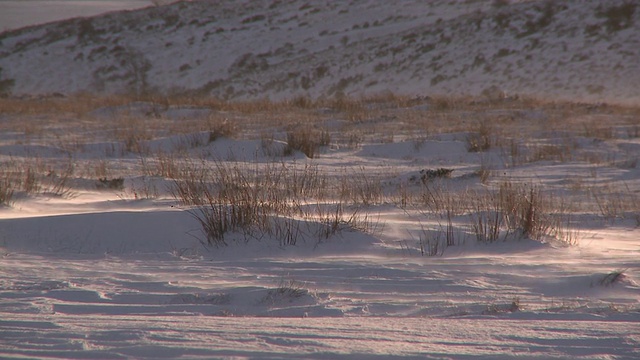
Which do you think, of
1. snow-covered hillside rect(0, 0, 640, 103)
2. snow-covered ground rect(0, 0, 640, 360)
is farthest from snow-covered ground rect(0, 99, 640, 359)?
snow-covered hillside rect(0, 0, 640, 103)

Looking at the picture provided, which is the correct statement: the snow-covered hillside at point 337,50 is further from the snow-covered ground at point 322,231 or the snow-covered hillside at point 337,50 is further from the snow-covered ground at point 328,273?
the snow-covered ground at point 328,273

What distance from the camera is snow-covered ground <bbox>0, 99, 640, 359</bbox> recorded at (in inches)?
88.0

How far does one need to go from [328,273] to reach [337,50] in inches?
1045

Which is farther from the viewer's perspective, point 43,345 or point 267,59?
point 267,59

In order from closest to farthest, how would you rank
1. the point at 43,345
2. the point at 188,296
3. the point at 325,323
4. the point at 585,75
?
the point at 43,345, the point at 325,323, the point at 188,296, the point at 585,75

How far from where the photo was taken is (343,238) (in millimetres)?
3998

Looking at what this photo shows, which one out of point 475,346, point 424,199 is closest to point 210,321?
point 475,346

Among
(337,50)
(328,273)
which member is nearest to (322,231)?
(328,273)

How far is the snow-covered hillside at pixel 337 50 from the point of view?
21484 millimetres

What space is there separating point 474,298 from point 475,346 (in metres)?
0.70

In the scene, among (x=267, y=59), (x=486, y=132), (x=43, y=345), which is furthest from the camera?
(x=267, y=59)

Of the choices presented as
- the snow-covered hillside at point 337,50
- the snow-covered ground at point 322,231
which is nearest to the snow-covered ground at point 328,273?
the snow-covered ground at point 322,231

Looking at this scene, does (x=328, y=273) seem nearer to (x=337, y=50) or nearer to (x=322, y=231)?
(x=322, y=231)

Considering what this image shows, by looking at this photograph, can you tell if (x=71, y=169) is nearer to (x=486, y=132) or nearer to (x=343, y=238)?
(x=343, y=238)
